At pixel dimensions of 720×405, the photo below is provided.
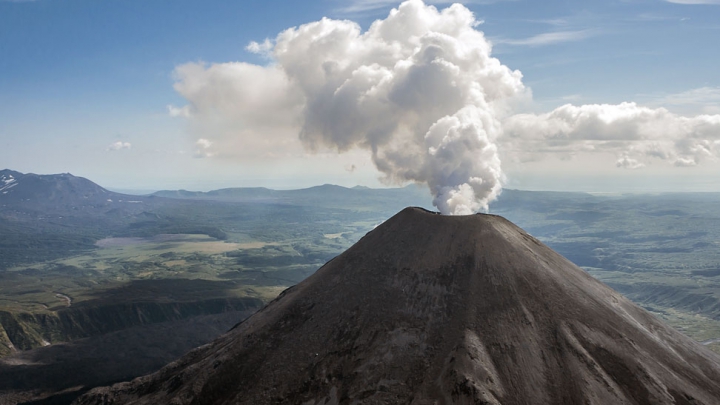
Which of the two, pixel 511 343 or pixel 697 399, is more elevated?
pixel 511 343

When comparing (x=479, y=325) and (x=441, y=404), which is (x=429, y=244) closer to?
(x=479, y=325)

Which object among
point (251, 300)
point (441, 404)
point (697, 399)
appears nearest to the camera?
point (441, 404)

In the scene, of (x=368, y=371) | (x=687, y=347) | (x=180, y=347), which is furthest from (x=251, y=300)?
(x=687, y=347)

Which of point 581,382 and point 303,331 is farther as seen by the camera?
point 303,331

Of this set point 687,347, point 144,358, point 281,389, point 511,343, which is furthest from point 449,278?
point 144,358

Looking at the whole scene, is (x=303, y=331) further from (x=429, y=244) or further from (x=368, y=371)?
(x=429, y=244)

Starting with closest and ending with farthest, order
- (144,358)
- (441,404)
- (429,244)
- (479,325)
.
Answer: (441,404) < (479,325) < (429,244) < (144,358)

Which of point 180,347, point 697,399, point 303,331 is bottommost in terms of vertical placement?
point 180,347
